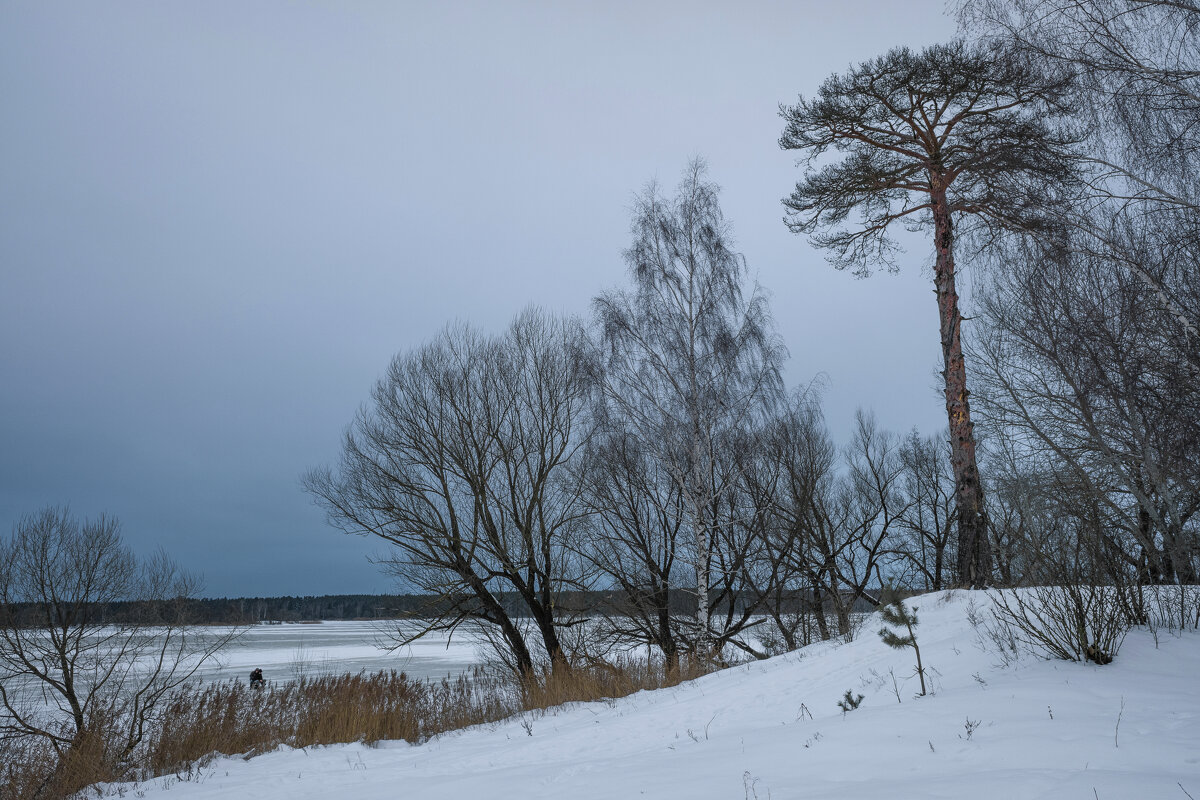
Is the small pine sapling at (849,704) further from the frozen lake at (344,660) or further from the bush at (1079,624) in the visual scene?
the frozen lake at (344,660)

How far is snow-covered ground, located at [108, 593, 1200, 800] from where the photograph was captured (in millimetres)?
3662

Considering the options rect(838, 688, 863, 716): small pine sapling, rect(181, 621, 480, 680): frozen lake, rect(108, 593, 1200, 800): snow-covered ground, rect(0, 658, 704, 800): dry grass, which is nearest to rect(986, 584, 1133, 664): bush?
rect(108, 593, 1200, 800): snow-covered ground

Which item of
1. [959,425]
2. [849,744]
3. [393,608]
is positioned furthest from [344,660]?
[849,744]

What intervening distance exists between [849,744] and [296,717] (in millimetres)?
10332

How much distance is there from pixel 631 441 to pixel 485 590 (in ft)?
16.2

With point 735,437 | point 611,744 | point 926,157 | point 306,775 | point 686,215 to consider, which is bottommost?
point 306,775

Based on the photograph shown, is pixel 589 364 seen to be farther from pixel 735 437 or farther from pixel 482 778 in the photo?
pixel 482 778

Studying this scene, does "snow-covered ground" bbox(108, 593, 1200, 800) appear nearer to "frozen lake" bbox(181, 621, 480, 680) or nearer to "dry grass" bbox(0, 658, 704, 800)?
"dry grass" bbox(0, 658, 704, 800)

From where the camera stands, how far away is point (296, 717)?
11.7 m

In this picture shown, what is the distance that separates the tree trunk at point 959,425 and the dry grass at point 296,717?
516 cm

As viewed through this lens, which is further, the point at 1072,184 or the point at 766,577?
the point at 766,577

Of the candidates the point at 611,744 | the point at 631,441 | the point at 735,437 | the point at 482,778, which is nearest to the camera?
the point at 482,778

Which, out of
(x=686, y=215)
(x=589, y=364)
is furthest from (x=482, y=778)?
(x=686, y=215)

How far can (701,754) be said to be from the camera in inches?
219
